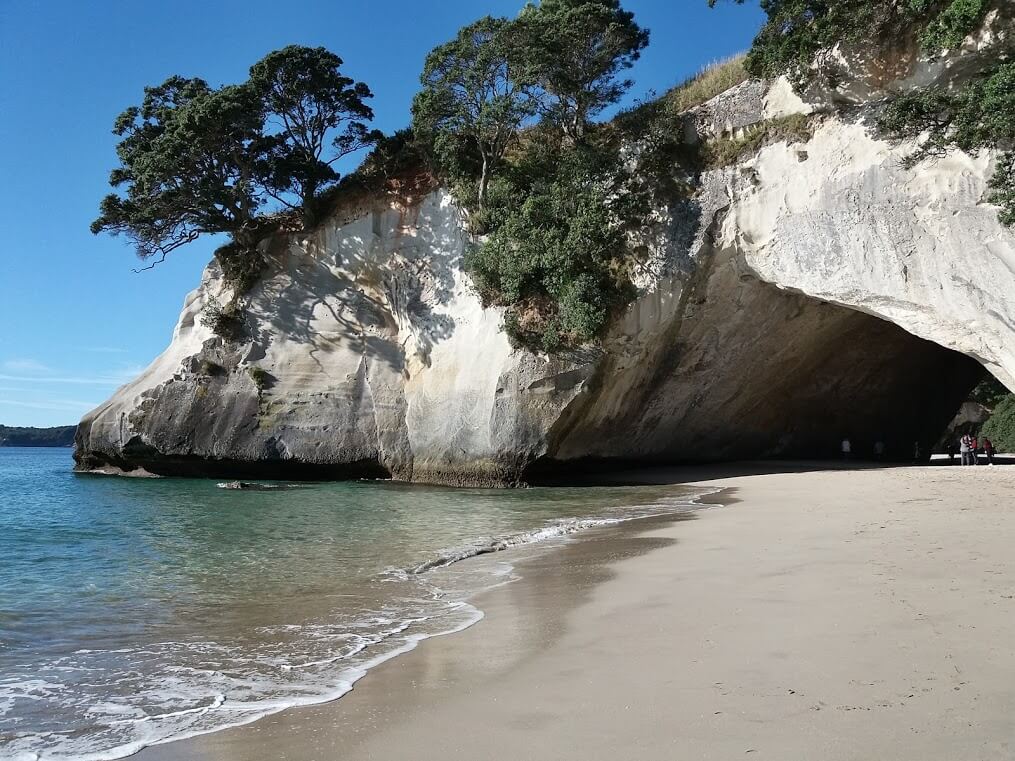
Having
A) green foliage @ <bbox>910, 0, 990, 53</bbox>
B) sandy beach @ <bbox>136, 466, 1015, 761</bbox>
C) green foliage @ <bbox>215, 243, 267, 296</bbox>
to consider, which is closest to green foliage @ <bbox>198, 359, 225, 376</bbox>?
green foliage @ <bbox>215, 243, 267, 296</bbox>

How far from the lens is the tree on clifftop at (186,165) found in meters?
22.9

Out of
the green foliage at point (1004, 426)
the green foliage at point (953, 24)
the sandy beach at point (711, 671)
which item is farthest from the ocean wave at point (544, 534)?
the green foliage at point (1004, 426)

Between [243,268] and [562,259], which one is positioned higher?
[243,268]

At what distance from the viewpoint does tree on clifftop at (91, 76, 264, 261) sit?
2294 cm

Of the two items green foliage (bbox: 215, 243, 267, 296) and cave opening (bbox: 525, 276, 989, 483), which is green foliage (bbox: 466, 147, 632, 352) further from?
green foliage (bbox: 215, 243, 267, 296)

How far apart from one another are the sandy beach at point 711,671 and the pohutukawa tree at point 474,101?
15.9 m

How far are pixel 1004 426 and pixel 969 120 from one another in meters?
22.9

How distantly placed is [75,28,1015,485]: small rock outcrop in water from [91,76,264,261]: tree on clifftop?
2.20m

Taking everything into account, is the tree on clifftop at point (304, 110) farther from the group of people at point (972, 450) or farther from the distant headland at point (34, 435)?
the distant headland at point (34, 435)

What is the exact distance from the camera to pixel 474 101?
825 inches

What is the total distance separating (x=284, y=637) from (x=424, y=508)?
29.2ft

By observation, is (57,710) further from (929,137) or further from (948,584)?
(929,137)

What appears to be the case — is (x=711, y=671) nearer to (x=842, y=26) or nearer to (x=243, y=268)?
(x=842, y=26)

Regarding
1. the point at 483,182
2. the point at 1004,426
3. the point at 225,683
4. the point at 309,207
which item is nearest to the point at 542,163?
the point at 483,182
